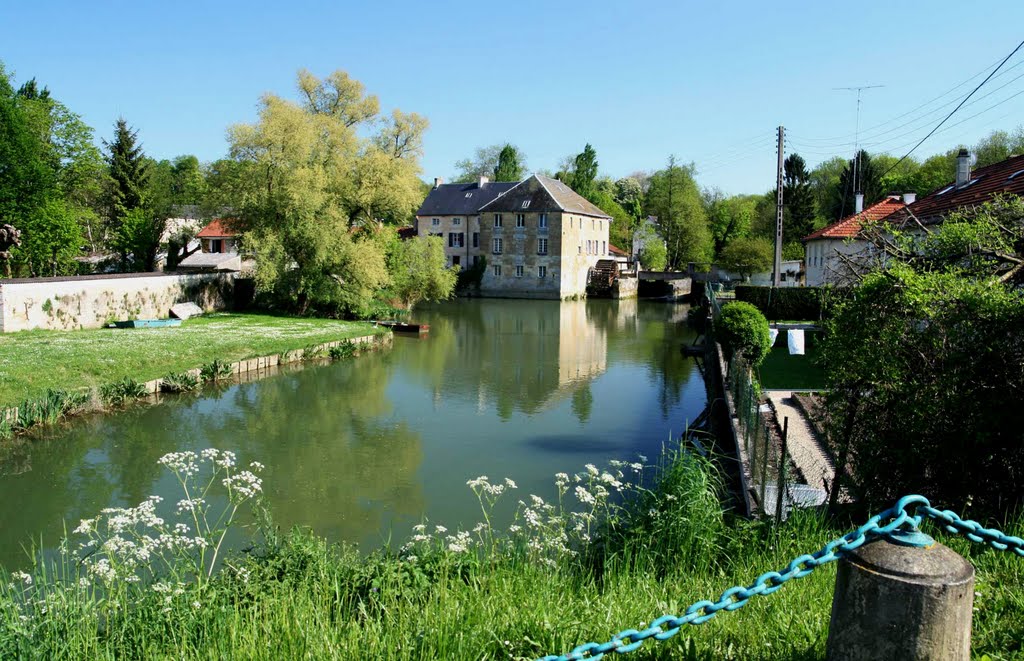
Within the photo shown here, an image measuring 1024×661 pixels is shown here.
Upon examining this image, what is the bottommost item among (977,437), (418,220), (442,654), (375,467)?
(375,467)

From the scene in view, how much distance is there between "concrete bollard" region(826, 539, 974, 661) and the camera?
2582 mm

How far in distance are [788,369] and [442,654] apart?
65.7ft

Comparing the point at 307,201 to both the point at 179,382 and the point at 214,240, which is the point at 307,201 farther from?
the point at 214,240

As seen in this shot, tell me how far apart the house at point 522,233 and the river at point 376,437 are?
30.8 meters

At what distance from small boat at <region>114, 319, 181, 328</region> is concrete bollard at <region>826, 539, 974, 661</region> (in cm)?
2941

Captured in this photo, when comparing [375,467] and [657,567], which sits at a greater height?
[657,567]

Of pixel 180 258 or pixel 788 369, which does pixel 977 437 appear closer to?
pixel 788 369

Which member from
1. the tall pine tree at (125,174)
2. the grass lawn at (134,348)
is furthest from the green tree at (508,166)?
the grass lawn at (134,348)

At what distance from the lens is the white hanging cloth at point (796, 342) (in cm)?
2253

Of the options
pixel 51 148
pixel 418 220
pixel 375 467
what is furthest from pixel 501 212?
pixel 375 467

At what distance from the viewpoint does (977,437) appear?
19.2 feet

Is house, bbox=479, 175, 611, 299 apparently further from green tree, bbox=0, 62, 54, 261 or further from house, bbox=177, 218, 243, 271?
green tree, bbox=0, 62, 54, 261

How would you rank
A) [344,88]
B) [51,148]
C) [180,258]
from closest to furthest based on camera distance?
[344,88] < [51,148] < [180,258]

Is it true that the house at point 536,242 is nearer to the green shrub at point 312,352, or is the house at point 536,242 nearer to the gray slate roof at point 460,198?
the gray slate roof at point 460,198
